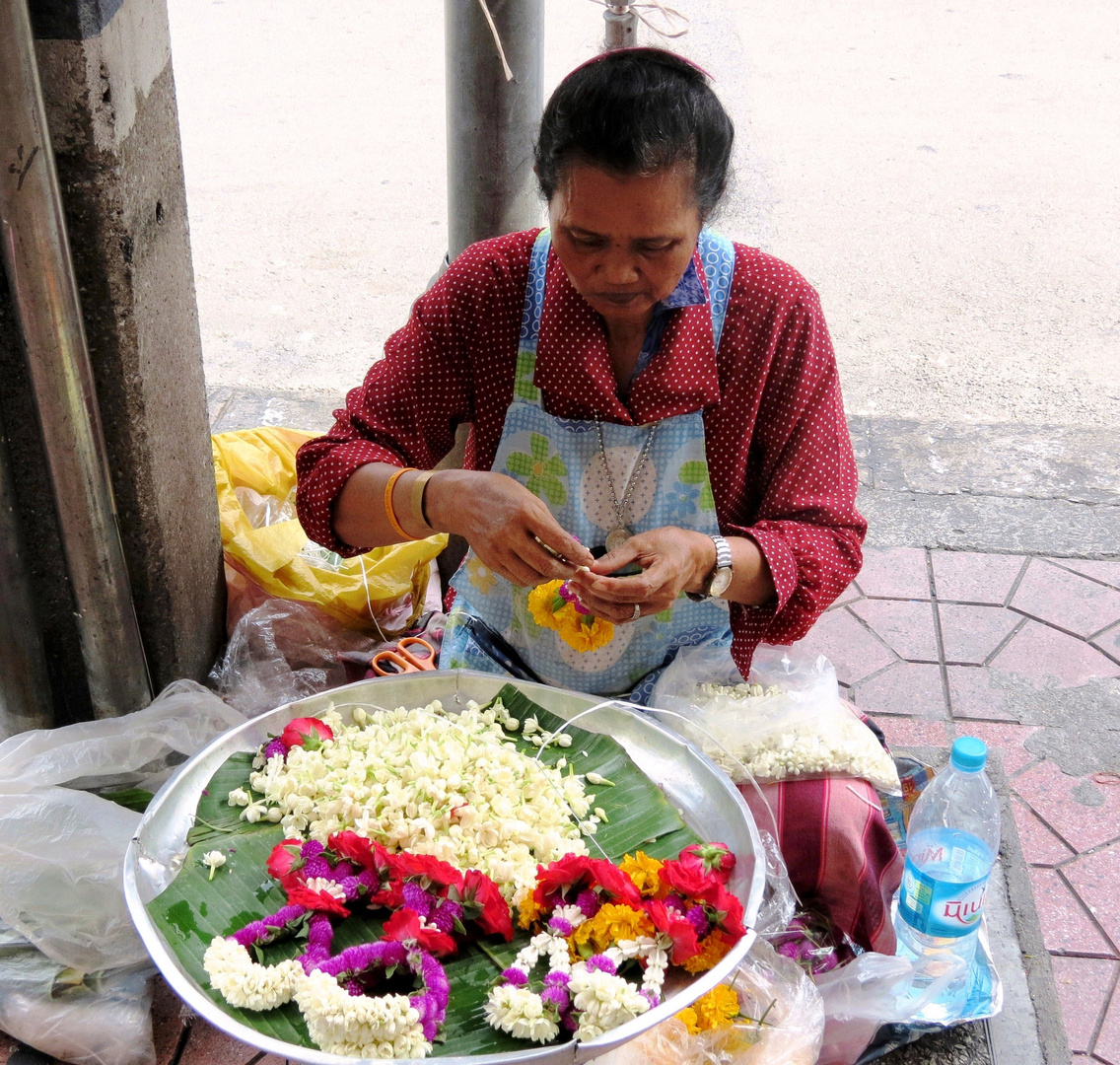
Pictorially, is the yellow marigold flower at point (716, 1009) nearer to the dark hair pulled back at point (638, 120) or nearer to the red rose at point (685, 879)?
the red rose at point (685, 879)

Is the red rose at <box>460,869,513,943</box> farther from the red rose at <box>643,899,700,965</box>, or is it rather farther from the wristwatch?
the wristwatch

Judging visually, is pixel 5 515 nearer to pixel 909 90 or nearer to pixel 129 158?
pixel 129 158

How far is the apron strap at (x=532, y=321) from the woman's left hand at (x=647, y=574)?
412mm

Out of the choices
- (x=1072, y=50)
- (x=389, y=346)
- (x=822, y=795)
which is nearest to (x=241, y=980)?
(x=822, y=795)

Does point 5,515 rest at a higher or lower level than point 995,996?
higher

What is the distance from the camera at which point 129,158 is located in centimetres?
200

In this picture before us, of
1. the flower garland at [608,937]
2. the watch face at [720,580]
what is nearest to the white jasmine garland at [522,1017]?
the flower garland at [608,937]

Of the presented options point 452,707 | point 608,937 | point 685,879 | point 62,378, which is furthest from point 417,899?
point 62,378

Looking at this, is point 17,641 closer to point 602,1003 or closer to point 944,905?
point 602,1003

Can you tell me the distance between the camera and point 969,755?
73.7 inches

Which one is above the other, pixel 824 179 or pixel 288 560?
pixel 288 560

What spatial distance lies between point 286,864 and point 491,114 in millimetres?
1857

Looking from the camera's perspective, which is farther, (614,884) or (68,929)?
(68,929)

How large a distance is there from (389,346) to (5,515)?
2.46ft
